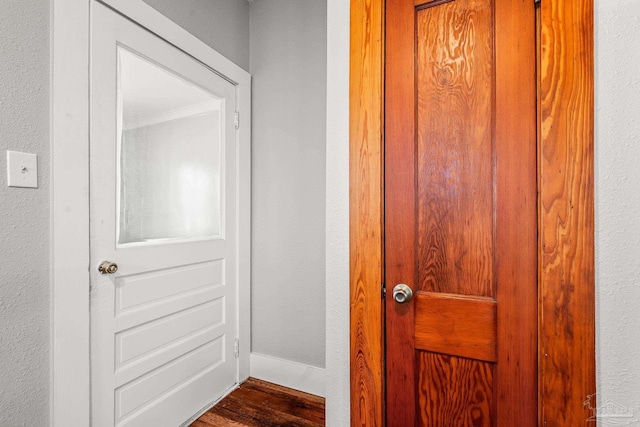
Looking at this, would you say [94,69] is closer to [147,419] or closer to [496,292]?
[147,419]

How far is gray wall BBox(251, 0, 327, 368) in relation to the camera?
2.04 metres

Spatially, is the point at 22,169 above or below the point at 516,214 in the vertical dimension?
above

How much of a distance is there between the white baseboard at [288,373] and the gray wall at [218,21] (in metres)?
2.14

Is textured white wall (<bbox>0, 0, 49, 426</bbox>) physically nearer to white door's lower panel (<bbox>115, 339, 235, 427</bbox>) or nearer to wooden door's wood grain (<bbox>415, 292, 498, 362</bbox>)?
white door's lower panel (<bbox>115, 339, 235, 427</bbox>)

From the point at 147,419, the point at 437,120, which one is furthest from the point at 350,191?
the point at 147,419

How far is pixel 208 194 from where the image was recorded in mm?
1914

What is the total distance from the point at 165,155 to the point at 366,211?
1.22 m

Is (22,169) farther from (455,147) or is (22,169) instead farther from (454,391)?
(454,391)

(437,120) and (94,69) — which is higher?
(94,69)

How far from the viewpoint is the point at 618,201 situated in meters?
0.79

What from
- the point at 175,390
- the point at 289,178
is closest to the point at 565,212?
the point at 289,178

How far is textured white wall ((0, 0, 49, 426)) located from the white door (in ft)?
0.56

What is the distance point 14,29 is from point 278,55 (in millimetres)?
1427

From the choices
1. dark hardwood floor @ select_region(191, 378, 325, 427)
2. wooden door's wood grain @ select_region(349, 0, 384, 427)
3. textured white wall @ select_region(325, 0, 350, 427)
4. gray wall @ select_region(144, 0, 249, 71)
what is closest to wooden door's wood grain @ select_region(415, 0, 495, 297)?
wooden door's wood grain @ select_region(349, 0, 384, 427)
